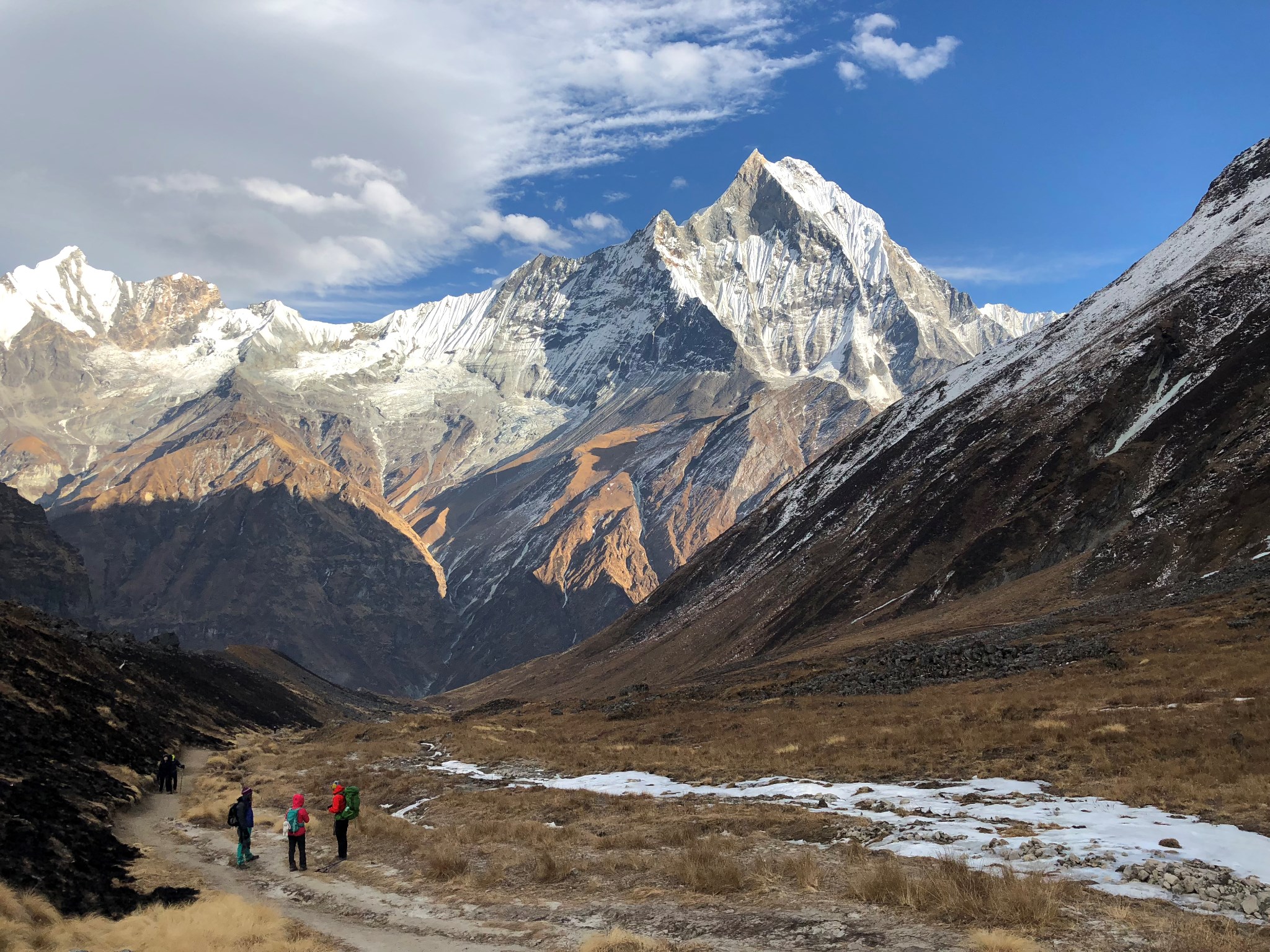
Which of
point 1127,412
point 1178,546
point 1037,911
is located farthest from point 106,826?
point 1127,412

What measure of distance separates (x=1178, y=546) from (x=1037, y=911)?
219 feet

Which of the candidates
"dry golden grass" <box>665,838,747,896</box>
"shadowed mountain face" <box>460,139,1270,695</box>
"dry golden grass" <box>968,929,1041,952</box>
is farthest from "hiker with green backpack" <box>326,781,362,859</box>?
"shadowed mountain face" <box>460,139,1270,695</box>

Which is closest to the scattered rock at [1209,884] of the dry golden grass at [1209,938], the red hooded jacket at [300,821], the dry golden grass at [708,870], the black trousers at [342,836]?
the dry golden grass at [1209,938]

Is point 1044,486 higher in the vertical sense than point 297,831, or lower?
higher

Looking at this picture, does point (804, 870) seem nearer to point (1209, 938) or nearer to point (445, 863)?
point (1209, 938)

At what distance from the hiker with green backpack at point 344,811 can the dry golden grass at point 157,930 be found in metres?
5.20

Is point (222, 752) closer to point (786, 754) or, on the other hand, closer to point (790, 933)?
point (786, 754)

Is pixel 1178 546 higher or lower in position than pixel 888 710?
higher

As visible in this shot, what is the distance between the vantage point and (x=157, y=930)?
15133 mm

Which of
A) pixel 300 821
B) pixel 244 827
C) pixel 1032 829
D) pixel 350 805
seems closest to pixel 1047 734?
pixel 1032 829

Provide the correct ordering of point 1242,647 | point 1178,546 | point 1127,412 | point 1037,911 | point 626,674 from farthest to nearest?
1. point 626,674
2. point 1127,412
3. point 1178,546
4. point 1242,647
5. point 1037,911

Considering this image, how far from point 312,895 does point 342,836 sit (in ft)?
9.81

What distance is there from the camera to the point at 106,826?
2433 centimetres

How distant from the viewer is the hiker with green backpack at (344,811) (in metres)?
21.6
